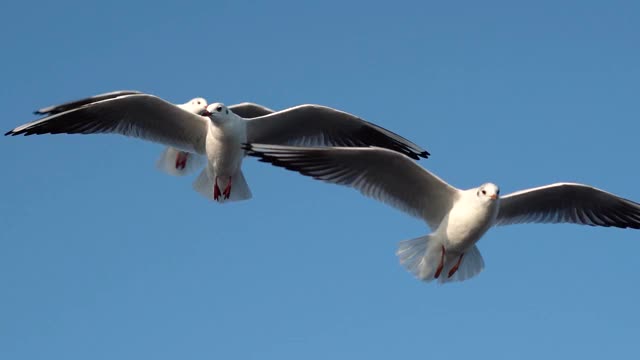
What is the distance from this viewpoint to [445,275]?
1320 centimetres

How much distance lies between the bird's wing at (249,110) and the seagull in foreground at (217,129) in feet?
4.32

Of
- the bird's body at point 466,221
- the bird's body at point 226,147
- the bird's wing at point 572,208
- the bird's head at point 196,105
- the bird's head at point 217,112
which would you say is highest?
the bird's head at point 196,105

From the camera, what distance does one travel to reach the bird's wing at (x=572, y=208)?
13.3m

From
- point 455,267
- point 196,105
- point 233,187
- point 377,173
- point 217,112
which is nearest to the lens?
point 377,173

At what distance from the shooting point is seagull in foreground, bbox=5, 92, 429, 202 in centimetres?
1405

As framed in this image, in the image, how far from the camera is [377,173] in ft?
42.2

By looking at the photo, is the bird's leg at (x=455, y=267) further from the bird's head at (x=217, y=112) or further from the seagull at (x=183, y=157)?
the seagull at (x=183, y=157)

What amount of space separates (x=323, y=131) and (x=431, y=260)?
2.42 metres

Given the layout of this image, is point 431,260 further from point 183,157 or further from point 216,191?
point 183,157

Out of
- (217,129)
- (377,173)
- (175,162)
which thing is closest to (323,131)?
(217,129)

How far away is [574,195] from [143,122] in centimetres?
495

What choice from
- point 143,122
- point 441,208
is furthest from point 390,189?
point 143,122

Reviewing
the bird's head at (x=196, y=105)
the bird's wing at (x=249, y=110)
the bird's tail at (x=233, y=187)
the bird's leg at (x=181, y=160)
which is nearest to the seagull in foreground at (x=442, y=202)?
the bird's tail at (x=233, y=187)

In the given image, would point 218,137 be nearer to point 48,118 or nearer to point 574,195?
point 48,118
